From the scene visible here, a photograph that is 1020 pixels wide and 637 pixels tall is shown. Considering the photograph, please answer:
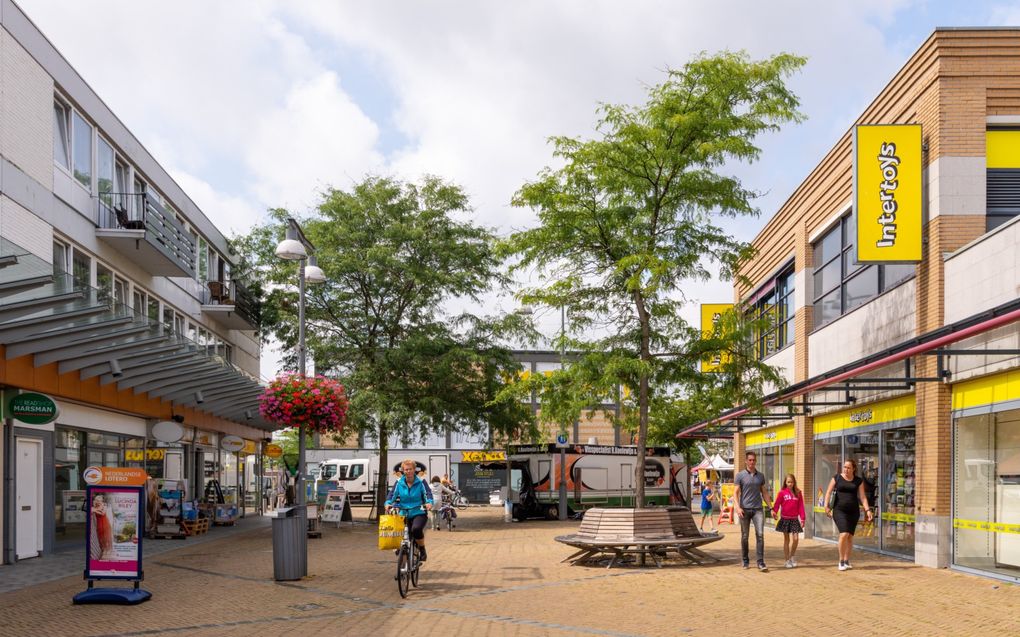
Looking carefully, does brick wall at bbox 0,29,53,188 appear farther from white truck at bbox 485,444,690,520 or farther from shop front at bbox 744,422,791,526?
white truck at bbox 485,444,690,520

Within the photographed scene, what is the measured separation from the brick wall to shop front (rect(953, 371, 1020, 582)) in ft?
53.0

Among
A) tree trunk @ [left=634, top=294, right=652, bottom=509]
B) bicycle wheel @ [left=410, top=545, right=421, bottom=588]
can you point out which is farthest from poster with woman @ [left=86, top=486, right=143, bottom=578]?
tree trunk @ [left=634, top=294, right=652, bottom=509]

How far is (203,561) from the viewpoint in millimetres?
18797

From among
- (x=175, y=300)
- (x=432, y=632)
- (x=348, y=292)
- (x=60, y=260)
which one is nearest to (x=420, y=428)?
(x=348, y=292)

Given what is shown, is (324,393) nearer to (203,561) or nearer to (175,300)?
(203,561)

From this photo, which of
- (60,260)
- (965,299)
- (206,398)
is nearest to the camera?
(965,299)

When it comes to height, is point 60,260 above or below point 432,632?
above

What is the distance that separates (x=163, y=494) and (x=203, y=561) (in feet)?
24.3

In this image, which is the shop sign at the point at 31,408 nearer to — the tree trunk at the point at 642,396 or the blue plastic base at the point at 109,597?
the blue plastic base at the point at 109,597

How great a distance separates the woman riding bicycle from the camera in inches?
549

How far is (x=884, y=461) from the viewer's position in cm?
1856

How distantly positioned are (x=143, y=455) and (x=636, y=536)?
1543 cm

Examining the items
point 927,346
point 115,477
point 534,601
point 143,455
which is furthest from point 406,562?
point 143,455

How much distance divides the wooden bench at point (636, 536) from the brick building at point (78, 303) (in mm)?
8173
